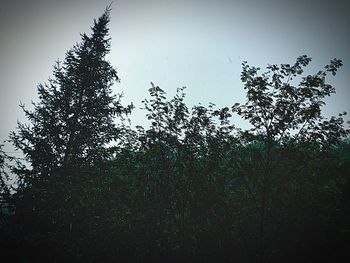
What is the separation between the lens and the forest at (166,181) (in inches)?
329

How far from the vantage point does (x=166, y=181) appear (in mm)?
9227

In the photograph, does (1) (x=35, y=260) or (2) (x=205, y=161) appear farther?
(2) (x=205, y=161)

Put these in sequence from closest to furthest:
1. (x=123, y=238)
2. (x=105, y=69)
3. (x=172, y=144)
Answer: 1. (x=172, y=144)
2. (x=123, y=238)
3. (x=105, y=69)

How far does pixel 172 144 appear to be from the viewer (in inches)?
356

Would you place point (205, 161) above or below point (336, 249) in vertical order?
above

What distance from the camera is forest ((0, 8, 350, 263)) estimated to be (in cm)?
835

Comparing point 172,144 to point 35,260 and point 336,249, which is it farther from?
point 336,249

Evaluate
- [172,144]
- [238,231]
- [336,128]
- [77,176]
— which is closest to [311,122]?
[336,128]

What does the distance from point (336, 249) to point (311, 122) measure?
8111 millimetres

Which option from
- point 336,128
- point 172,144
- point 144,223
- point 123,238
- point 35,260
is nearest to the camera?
point 336,128

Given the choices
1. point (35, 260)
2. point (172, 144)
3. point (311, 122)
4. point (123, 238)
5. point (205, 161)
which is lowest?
point (35, 260)

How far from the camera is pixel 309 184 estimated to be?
28.1ft

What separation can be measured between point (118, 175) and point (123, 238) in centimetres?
350

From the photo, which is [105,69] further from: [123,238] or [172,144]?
[123,238]
